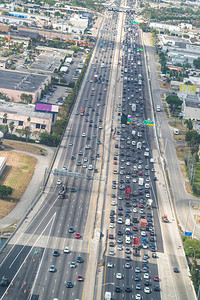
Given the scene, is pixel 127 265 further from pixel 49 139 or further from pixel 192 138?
pixel 192 138

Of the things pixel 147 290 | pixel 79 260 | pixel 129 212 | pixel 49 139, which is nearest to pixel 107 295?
pixel 147 290

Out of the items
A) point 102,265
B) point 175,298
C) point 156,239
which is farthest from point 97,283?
point 156,239

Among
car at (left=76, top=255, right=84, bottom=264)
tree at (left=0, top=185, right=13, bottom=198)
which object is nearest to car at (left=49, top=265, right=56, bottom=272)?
car at (left=76, top=255, right=84, bottom=264)

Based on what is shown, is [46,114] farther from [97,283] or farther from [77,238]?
[97,283]

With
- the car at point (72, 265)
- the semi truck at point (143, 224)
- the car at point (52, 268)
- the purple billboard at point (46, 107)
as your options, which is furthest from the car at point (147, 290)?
the purple billboard at point (46, 107)

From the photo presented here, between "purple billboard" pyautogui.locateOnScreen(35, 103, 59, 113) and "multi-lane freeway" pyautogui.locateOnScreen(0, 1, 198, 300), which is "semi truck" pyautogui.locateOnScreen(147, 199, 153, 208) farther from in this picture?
"purple billboard" pyautogui.locateOnScreen(35, 103, 59, 113)

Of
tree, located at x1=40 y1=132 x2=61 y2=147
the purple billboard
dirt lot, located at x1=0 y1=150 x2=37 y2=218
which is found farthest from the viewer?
the purple billboard
